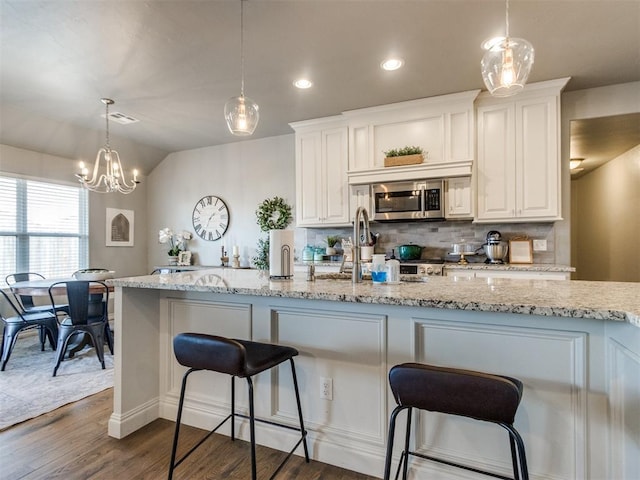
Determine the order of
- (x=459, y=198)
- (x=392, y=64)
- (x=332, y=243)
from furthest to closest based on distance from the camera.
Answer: (x=332, y=243), (x=459, y=198), (x=392, y=64)

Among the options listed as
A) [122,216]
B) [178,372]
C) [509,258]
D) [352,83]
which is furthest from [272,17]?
[122,216]

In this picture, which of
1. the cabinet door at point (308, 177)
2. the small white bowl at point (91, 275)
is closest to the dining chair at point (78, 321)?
the small white bowl at point (91, 275)

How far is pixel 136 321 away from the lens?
6.96 ft

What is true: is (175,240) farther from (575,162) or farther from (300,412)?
(575,162)

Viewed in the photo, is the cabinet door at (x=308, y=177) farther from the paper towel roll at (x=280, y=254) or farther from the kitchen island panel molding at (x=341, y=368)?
the kitchen island panel molding at (x=341, y=368)

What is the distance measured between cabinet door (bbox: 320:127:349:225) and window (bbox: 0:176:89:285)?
3.69 m

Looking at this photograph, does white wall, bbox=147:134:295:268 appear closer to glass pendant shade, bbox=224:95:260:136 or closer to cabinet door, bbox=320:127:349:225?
cabinet door, bbox=320:127:349:225

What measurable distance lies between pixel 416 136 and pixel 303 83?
137 centimetres

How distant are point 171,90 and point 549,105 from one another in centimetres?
370

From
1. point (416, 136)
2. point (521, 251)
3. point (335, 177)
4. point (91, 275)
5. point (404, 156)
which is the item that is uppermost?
point (416, 136)

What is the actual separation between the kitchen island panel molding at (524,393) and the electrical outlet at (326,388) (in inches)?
18.2

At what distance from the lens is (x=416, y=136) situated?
379 centimetres

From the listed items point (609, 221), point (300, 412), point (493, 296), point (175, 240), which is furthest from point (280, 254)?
point (609, 221)

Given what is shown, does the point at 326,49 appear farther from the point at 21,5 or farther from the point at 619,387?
the point at 619,387
